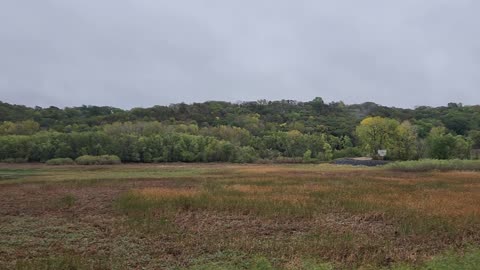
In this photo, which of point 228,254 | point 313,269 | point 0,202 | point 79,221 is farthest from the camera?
point 0,202

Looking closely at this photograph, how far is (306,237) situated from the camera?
1538cm

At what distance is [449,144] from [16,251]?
8320cm

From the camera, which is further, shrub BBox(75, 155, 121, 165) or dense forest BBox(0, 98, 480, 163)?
dense forest BBox(0, 98, 480, 163)

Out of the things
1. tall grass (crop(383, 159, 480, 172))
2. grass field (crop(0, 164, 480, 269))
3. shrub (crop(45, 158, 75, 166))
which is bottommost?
shrub (crop(45, 158, 75, 166))

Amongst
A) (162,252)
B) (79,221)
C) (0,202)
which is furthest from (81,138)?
(162,252)

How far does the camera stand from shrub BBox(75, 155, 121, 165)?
86.1 meters

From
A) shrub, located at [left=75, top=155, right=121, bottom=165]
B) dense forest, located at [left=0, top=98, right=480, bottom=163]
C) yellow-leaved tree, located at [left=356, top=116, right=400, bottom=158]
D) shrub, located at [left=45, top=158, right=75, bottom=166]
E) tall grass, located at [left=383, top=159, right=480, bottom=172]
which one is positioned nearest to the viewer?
tall grass, located at [left=383, top=159, right=480, bottom=172]

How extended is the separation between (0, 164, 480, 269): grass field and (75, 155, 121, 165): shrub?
61.1 metres

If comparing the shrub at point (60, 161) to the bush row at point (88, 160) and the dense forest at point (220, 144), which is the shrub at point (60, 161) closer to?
the bush row at point (88, 160)

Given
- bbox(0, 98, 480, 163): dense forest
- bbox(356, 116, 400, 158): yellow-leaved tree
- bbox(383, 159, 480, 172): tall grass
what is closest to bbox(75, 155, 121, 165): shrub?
bbox(0, 98, 480, 163): dense forest

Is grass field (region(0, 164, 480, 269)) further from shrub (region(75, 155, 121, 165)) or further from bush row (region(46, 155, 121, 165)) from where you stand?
bush row (region(46, 155, 121, 165))

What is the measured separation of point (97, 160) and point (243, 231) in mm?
75999

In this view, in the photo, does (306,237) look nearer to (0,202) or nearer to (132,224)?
(132,224)

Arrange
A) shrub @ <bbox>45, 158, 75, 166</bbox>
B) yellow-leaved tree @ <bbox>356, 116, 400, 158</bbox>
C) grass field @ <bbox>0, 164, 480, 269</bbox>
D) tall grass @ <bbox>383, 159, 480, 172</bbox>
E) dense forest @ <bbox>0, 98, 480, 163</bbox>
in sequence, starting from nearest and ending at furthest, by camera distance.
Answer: grass field @ <bbox>0, 164, 480, 269</bbox>, tall grass @ <bbox>383, 159, 480, 172</bbox>, shrub @ <bbox>45, 158, 75, 166</bbox>, dense forest @ <bbox>0, 98, 480, 163</bbox>, yellow-leaved tree @ <bbox>356, 116, 400, 158</bbox>
